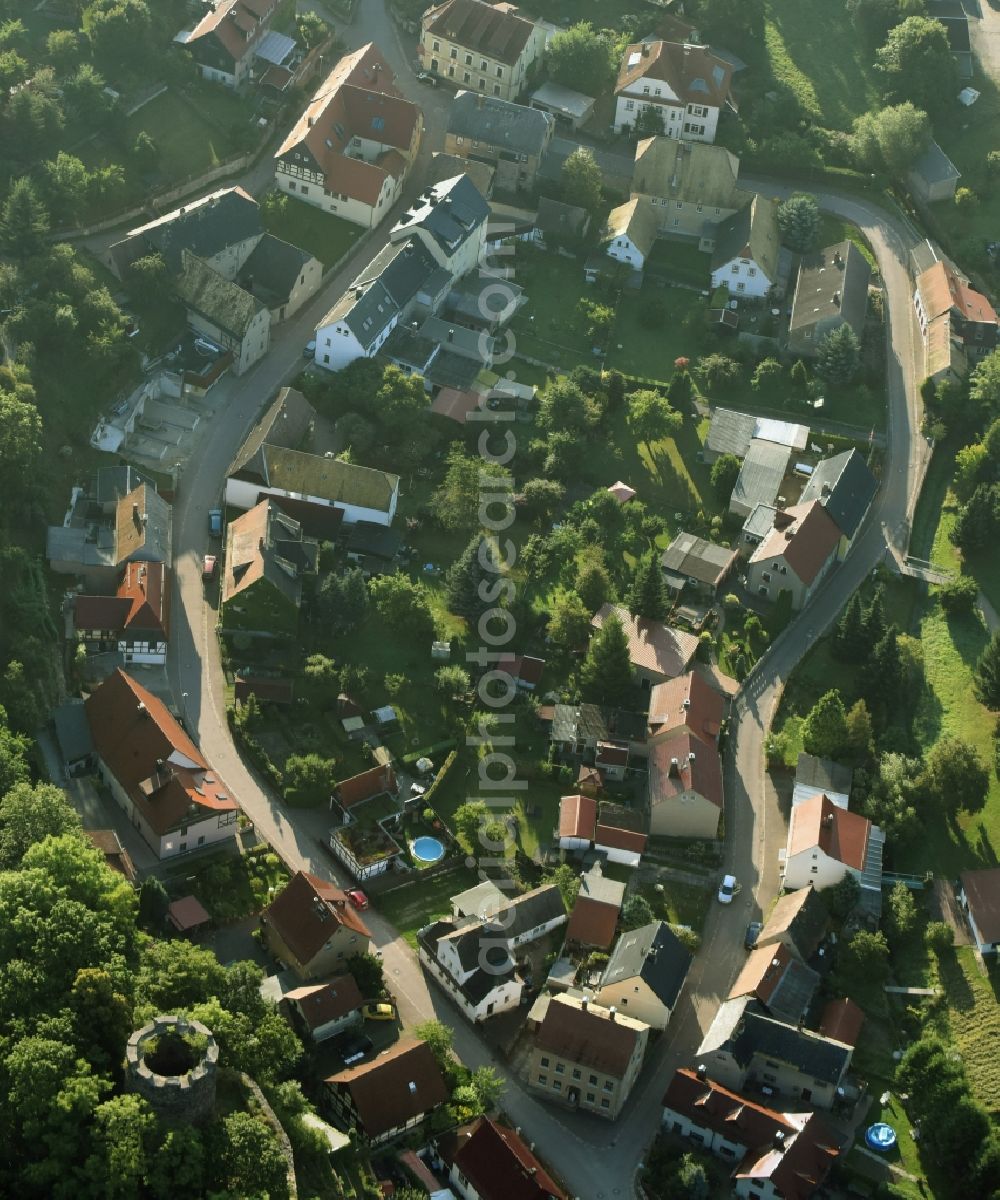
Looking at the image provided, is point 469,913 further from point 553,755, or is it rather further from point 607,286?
point 607,286

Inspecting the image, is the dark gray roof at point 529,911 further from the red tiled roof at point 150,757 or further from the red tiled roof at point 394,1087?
the red tiled roof at point 150,757

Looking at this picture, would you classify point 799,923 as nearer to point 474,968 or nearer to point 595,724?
point 595,724

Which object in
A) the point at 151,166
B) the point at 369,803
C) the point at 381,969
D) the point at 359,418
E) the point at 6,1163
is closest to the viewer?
the point at 6,1163

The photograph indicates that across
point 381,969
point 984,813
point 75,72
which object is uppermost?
point 75,72

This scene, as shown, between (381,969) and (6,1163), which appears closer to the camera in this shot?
(6,1163)

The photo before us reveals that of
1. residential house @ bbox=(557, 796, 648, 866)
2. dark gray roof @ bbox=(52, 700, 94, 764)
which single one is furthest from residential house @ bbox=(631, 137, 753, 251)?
dark gray roof @ bbox=(52, 700, 94, 764)

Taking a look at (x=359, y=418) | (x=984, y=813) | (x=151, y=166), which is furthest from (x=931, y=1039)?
(x=151, y=166)
